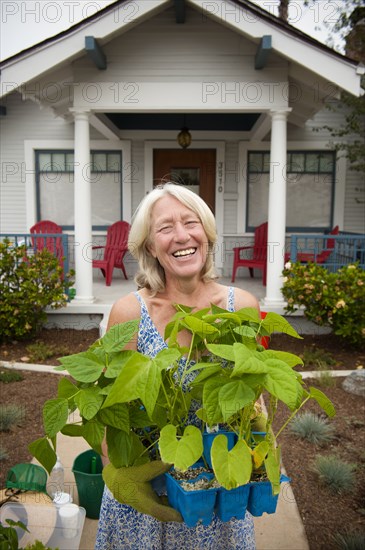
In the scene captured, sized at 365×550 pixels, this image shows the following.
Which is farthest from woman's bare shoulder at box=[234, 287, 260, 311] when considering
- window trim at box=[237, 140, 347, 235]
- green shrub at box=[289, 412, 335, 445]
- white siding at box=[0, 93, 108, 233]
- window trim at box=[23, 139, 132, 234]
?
white siding at box=[0, 93, 108, 233]

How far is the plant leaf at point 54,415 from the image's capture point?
110 centimetres

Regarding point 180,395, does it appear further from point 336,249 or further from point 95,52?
point 336,249

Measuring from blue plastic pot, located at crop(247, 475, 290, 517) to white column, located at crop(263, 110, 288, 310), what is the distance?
561 cm

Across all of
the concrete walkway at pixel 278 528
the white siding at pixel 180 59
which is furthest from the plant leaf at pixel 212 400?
the white siding at pixel 180 59

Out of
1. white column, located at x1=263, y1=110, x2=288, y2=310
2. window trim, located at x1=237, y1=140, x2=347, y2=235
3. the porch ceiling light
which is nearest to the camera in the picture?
white column, located at x1=263, y1=110, x2=288, y2=310

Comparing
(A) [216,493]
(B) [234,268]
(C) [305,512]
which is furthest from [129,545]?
(B) [234,268]

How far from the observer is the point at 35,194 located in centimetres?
970

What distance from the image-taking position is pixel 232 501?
3.95 feet

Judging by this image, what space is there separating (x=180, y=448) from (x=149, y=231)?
0.99 metres

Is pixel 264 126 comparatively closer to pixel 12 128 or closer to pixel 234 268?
pixel 234 268

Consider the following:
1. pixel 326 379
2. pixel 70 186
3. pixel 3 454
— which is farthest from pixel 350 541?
pixel 70 186

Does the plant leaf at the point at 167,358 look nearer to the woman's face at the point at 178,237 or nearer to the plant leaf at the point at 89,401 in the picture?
the plant leaf at the point at 89,401

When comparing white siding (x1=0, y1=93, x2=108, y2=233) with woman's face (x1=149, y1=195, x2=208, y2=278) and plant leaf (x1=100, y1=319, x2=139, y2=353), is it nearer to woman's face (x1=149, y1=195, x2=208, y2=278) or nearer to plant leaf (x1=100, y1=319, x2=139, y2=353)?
woman's face (x1=149, y1=195, x2=208, y2=278)

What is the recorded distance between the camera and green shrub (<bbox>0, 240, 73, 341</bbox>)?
21.1 feet
